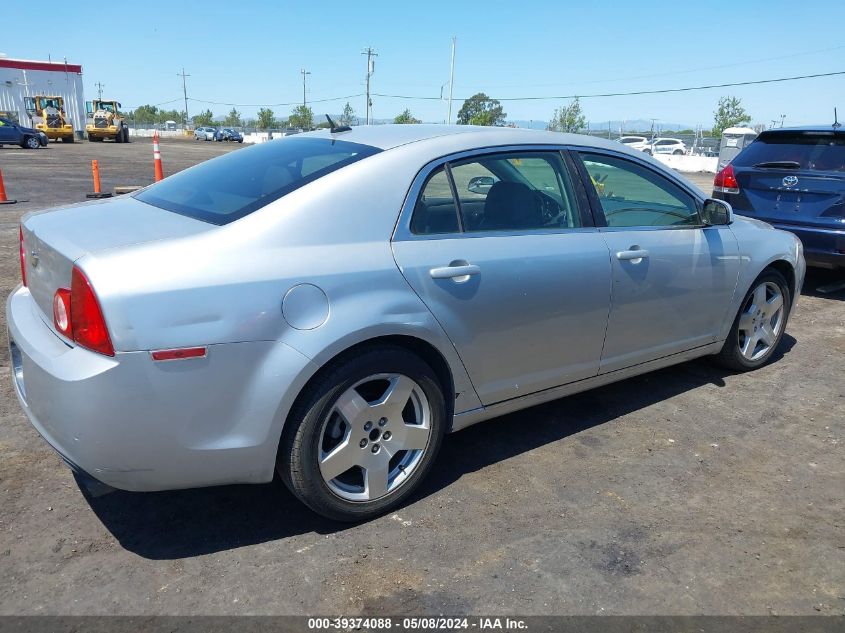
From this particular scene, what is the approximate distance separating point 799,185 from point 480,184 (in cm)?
473

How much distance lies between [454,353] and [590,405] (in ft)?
5.08

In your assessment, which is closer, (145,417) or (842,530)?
(145,417)

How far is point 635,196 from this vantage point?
389cm

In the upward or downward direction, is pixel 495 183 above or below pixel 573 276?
above

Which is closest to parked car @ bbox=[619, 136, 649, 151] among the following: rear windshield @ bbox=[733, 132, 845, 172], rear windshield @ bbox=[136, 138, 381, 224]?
rear windshield @ bbox=[733, 132, 845, 172]

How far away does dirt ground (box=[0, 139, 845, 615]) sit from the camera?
2.39 meters

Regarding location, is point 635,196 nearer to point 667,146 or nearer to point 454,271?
point 454,271

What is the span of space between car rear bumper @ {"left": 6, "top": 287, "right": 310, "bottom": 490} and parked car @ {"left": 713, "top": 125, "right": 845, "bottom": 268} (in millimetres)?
5783

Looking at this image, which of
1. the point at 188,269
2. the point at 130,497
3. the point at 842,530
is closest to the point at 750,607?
the point at 842,530

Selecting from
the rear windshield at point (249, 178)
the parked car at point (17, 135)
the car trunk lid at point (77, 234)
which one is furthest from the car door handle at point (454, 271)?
the parked car at point (17, 135)

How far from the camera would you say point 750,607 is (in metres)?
2.40

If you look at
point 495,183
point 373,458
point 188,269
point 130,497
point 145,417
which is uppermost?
point 495,183

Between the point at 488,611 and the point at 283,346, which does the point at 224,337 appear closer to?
the point at 283,346

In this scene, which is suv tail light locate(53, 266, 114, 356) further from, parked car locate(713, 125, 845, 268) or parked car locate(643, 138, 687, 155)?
parked car locate(643, 138, 687, 155)
